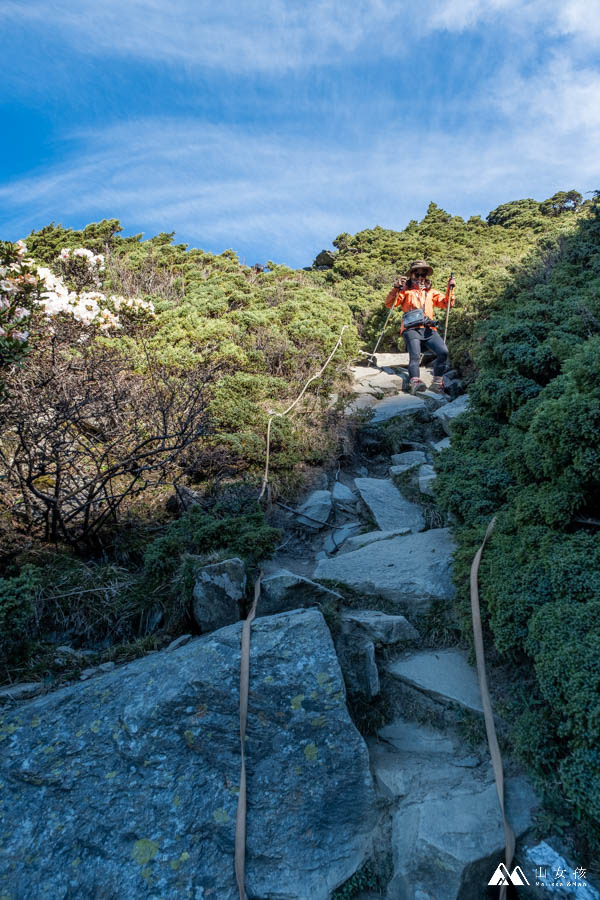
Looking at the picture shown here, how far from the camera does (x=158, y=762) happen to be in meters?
2.18

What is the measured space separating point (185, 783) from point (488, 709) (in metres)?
1.34

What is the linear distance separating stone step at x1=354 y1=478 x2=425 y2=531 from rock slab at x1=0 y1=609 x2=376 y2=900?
220 centimetres

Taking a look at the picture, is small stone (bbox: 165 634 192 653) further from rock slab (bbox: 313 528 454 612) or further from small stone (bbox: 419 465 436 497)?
small stone (bbox: 419 465 436 497)

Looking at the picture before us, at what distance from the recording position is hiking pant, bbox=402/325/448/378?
8477 millimetres

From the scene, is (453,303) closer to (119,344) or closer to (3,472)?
(119,344)

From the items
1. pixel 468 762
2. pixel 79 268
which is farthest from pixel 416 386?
pixel 79 268

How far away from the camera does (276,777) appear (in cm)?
219

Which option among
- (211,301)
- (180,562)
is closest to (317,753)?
(180,562)

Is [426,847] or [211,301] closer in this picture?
[426,847]

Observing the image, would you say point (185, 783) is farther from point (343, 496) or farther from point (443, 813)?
point (343, 496)

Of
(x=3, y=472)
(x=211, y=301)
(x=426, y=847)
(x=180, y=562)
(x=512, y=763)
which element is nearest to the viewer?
(x=426, y=847)

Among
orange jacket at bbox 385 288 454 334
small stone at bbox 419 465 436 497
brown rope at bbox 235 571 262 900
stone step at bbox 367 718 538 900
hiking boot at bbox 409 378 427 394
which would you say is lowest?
stone step at bbox 367 718 538 900

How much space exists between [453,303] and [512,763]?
9.15 meters

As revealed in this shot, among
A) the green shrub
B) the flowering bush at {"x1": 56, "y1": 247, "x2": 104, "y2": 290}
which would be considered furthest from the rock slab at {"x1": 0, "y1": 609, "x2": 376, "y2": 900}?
the flowering bush at {"x1": 56, "y1": 247, "x2": 104, "y2": 290}
